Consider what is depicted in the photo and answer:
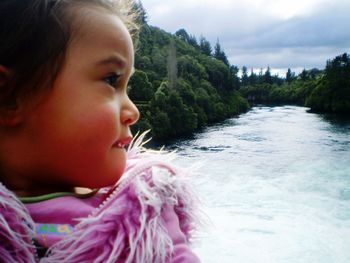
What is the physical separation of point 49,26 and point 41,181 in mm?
214

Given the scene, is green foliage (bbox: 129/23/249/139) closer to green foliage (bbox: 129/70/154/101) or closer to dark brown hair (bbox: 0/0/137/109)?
green foliage (bbox: 129/70/154/101)

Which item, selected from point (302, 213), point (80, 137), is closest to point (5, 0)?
point (80, 137)

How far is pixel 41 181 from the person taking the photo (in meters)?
0.52

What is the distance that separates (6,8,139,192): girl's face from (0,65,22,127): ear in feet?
0.05

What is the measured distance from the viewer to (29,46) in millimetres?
477

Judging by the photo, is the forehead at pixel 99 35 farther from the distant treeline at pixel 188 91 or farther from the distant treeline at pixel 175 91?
the distant treeline at pixel 188 91

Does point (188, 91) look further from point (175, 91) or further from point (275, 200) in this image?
point (275, 200)

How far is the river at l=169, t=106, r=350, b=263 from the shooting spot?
328cm

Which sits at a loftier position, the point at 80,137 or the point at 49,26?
the point at 49,26

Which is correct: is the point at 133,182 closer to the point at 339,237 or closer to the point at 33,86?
the point at 33,86

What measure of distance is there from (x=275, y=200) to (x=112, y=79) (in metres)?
5.00

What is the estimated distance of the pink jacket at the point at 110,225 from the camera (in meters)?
0.45

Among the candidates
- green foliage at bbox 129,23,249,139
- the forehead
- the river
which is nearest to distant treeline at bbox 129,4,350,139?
green foliage at bbox 129,23,249,139

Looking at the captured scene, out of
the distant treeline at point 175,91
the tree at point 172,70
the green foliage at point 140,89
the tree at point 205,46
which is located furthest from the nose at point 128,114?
the tree at point 205,46
